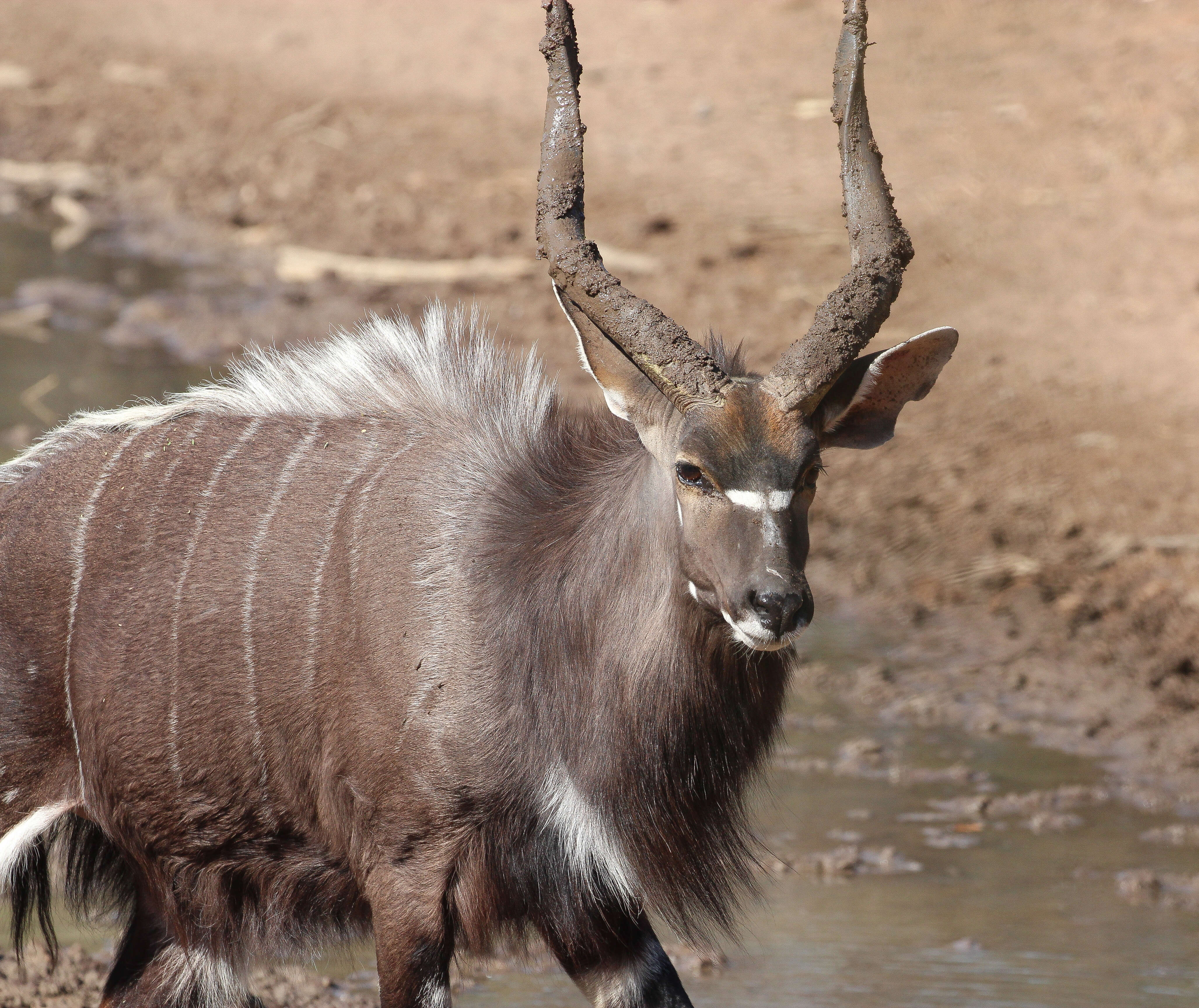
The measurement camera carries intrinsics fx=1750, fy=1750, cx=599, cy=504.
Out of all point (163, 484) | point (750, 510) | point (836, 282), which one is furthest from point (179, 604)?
point (836, 282)

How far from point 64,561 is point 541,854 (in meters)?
1.46

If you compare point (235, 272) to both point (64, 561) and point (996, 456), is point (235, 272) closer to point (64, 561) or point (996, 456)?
point (996, 456)

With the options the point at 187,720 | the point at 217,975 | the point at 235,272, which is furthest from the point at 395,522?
the point at 235,272

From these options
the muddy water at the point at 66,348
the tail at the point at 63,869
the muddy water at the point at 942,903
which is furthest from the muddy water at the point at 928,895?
the muddy water at the point at 66,348

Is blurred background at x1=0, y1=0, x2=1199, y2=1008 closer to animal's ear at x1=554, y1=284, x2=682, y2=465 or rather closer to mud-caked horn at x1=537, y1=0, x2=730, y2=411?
animal's ear at x1=554, y1=284, x2=682, y2=465

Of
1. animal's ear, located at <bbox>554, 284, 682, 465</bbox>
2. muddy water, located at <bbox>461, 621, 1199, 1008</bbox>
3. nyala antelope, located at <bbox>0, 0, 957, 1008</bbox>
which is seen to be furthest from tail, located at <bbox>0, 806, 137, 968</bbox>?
animal's ear, located at <bbox>554, 284, 682, 465</bbox>

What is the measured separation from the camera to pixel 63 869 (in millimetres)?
4656

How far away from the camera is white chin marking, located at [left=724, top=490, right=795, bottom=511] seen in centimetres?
337

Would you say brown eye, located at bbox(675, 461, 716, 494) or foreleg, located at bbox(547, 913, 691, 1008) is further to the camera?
foreleg, located at bbox(547, 913, 691, 1008)

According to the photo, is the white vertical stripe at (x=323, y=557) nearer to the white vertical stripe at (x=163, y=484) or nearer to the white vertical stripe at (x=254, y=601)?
the white vertical stripe at (x=254, y=601)

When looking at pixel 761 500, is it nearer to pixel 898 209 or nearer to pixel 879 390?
pixel 879 390

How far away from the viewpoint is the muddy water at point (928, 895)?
15.7ft

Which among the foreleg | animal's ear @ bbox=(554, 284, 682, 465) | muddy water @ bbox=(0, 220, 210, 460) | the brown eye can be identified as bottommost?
muddy water @ bbox=(0, 220, 210, 460)

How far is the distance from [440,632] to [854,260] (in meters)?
1.23
